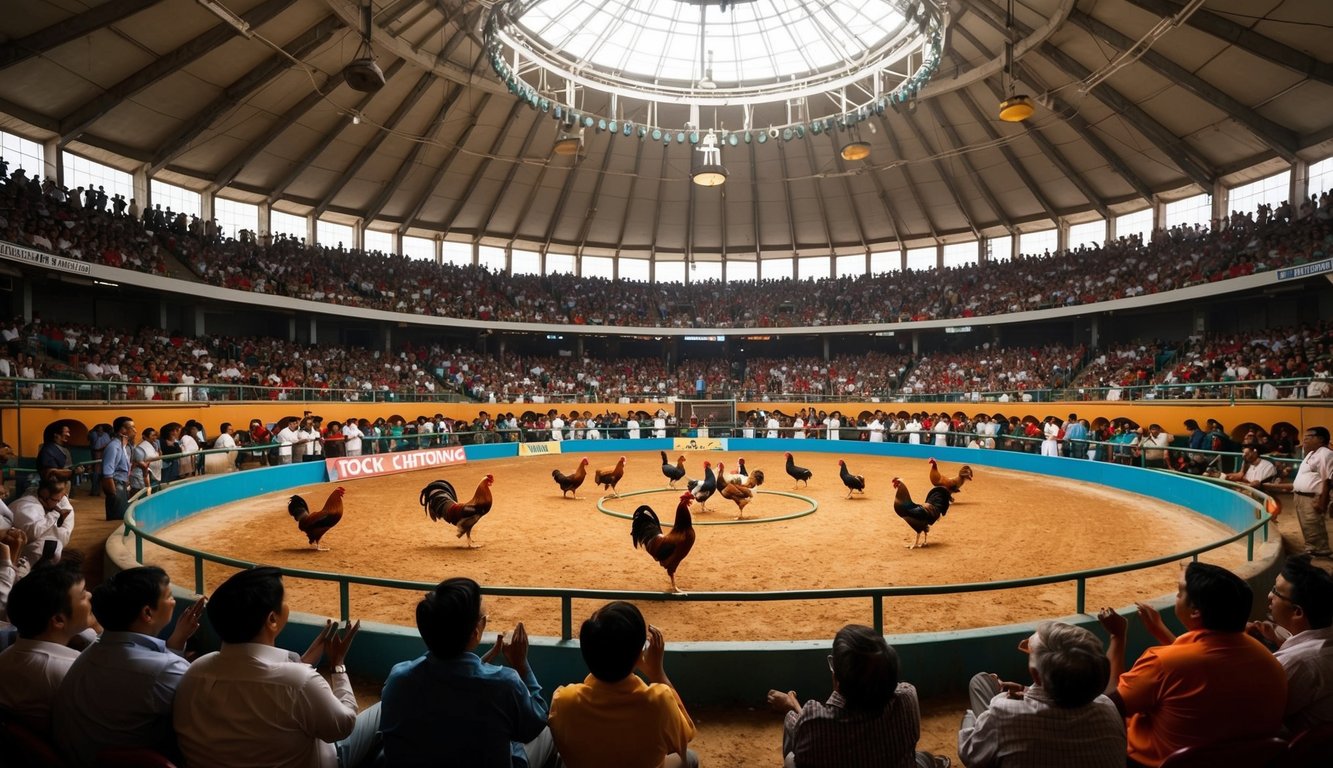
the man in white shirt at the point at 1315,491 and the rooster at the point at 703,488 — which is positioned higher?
the man in white shirt at the point at 1315,491

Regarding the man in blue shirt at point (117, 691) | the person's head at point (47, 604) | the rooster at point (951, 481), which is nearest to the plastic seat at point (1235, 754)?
the man in blue shirt at point (117, 691)

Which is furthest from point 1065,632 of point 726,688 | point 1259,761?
point 726,688

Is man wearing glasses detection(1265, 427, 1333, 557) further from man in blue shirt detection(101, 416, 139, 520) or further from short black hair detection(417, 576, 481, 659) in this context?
man in blue shirt detection(101, 416, 139, 520)

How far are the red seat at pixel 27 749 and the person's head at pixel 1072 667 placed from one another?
14.2 feet

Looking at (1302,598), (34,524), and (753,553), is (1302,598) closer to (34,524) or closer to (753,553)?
(753,553)

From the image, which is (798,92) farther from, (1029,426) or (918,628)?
(918,628)

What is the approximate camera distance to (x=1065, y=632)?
2.89 metres

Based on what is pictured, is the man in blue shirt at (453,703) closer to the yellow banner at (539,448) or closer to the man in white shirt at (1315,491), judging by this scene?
the man in white shirt at (1315,491)

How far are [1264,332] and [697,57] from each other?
23889mm

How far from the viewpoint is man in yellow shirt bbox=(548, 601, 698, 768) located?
9.71 ft

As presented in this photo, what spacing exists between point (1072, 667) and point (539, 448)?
26.3 m

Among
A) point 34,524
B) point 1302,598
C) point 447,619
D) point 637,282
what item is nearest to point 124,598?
point 447,619

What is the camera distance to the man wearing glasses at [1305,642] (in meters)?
3.33

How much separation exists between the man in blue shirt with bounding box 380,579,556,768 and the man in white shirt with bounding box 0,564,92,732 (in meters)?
1.66
